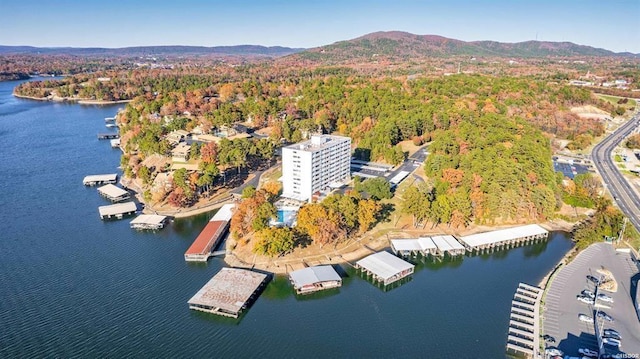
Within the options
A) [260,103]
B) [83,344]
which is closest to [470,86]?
[260,103]

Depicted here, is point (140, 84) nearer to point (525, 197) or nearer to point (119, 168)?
point (119, 168)

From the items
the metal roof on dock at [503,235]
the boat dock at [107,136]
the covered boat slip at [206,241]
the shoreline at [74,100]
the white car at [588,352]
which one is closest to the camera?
the white car at [588,352]

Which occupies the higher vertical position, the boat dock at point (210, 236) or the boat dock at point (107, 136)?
the boat dock at point (107, 136)

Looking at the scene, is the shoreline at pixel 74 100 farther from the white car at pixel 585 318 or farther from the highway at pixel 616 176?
the white car at pixel 585 318

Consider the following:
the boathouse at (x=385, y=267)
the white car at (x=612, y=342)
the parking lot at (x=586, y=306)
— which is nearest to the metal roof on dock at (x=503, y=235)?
the parking lot at (x=586, y=306)

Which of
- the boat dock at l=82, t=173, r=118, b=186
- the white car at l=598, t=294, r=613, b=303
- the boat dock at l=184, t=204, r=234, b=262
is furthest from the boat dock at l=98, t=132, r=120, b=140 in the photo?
the white car at l=598, t=294, r=613, b=303

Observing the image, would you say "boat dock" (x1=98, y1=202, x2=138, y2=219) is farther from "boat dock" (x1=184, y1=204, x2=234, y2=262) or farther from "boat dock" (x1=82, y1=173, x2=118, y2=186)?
"boat dock" (x1=184, y1=204, x2=234, y2=262)
